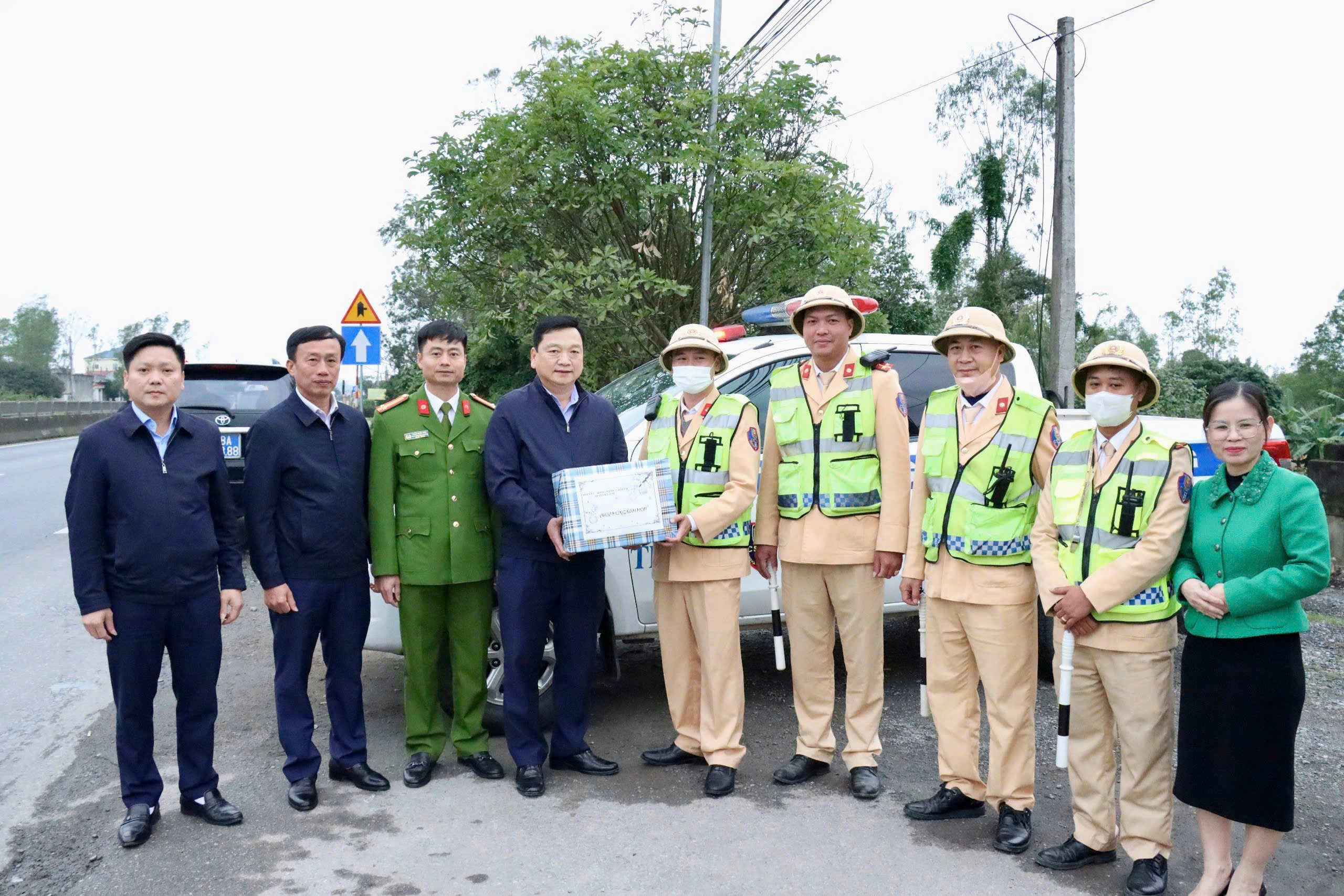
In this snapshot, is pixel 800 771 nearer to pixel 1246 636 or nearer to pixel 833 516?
pixel 833 516

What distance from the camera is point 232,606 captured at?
4.08m

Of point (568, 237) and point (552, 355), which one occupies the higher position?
point (568, 237)

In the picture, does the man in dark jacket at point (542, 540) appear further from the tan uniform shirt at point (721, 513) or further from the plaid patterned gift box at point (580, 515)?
the tan uniform shirt at point (721, 513)

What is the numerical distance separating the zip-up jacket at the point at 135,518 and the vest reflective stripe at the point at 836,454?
7.57 feet

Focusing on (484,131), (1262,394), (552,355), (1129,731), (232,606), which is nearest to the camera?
(1262,394)

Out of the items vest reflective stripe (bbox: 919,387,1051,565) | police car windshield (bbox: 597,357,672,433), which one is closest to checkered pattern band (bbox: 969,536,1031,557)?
vest reflective stripe (bbox: 919,387,1051,565)

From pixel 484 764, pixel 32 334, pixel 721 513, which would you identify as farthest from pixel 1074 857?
pixel 32 334

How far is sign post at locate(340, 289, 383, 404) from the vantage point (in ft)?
49.6

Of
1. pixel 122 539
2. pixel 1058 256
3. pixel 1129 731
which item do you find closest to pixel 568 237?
pixel 1058 256

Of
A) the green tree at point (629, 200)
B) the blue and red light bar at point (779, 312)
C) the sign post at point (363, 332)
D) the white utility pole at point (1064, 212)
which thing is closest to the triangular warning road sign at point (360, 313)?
the sign post at point (363, 332)

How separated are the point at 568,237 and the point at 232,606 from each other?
30.2 ft

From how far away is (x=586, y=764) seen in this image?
4.62 m

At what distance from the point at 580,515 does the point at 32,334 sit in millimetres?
101680

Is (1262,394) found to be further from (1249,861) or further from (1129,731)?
(1249,861)
